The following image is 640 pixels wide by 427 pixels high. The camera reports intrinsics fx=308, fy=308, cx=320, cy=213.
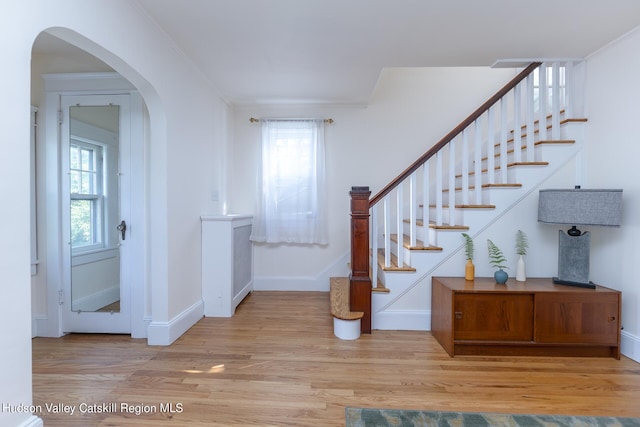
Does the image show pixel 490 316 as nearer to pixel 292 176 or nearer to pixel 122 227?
pixel 292 176

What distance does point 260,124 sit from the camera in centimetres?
383

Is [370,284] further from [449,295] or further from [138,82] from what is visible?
[138,82]

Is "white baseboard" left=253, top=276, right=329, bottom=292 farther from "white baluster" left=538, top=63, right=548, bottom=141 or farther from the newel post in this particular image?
"white baluster" left=538, top=63, right=548, bottom=141

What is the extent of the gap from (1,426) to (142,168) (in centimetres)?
176

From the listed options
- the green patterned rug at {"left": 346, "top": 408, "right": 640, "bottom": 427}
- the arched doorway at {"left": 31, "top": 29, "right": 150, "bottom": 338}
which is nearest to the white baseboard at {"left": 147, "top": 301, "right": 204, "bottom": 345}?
the arched doorway at {"left": 31, "top": 29, "right": 150, "bottom": 338}

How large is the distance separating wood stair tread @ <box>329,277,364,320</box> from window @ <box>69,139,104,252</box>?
2045 millimetres

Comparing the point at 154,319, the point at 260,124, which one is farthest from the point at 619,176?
the point at 154,319

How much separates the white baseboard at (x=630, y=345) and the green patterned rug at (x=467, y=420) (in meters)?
0.87

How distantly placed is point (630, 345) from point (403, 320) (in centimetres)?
158

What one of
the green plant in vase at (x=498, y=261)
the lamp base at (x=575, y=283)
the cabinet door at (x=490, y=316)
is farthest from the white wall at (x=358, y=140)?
the lamp base at (x=575, y=283)

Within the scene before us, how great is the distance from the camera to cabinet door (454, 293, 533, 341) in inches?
87.6

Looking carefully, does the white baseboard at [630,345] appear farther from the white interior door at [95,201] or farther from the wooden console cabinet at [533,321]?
the white interior door at [95,201]

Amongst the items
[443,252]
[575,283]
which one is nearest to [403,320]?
[443,252]

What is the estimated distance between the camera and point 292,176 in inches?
148
